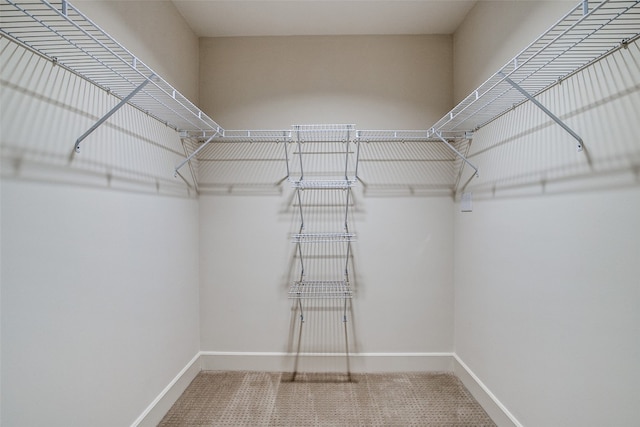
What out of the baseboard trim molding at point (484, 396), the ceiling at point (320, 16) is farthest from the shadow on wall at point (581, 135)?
the baseboard trim molding at point (484, 396)

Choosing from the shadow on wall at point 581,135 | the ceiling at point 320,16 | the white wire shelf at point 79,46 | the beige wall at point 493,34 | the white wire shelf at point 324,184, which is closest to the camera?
the white wire shelf at point 79,46

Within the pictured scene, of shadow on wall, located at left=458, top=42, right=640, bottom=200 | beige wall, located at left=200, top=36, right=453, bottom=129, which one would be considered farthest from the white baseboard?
beige wall, located at left=200, top=36, right=453, bottom=129

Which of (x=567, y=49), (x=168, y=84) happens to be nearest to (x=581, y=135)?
(x=567, y=49)

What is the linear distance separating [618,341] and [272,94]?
233 cm

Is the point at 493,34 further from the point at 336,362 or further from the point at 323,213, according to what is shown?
the point at 336,362

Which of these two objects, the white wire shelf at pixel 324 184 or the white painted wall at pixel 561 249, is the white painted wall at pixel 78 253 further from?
the white painted wall at pixel 561 249

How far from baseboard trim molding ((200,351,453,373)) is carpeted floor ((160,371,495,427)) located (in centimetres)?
→ 5

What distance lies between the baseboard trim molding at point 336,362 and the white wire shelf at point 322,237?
882 millimetres

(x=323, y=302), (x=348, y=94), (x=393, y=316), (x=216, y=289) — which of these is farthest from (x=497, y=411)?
(x=348, y=94)

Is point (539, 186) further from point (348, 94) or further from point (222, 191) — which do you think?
point (222, 191)

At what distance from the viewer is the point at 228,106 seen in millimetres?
2367

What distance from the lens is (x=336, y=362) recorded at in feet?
7.73

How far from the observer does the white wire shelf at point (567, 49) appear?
0.93 meters

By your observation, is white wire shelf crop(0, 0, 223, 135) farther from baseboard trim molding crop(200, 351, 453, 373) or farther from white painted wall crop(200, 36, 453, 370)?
baseboard trim molding crop(200, 351, 453, 373)
